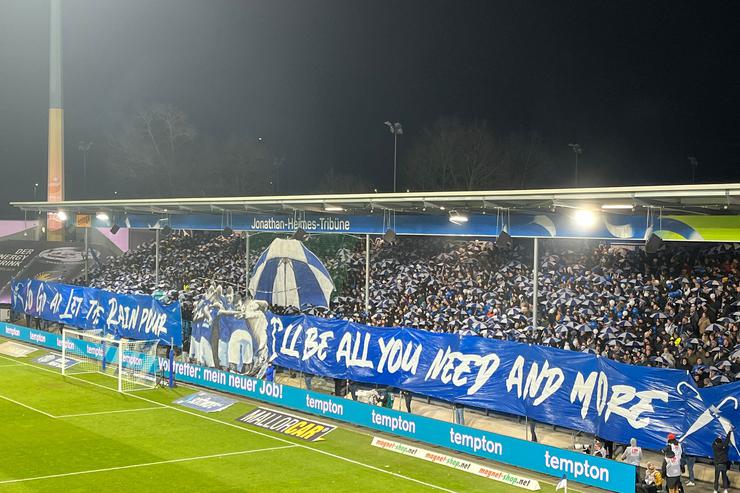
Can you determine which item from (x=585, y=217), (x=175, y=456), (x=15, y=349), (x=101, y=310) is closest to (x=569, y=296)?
(x=585, y=217)

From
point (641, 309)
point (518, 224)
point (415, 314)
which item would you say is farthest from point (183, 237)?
point (641, 309)

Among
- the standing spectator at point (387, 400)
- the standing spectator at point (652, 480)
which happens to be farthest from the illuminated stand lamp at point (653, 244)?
the standing spectator at point (387, 400)

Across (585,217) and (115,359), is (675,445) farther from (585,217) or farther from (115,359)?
(115,359)

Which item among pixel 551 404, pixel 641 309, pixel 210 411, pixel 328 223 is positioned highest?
pixel 328 223

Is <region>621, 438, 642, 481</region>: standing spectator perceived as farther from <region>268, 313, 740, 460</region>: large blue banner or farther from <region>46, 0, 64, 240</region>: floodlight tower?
<region>46, 0, 64, 240</region>: floodlight tower

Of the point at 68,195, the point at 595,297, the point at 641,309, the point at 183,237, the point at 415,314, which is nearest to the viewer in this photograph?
the point at 641,309

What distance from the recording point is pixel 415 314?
28.7 meters

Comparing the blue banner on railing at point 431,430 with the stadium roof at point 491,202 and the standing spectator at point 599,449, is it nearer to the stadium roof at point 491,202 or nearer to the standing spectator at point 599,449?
the standing spectator at point 599,449

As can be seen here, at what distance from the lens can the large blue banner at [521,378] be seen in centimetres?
1702

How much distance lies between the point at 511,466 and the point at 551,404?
1795mm

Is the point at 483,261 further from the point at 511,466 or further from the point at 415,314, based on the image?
the point at 511,466

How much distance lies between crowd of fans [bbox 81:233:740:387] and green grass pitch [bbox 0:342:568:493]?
5726 millimetres

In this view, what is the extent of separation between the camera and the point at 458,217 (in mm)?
26938

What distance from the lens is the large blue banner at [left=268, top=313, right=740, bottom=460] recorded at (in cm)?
1702
